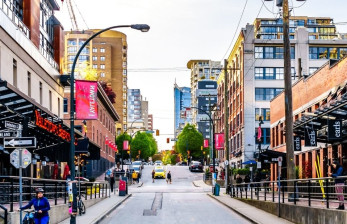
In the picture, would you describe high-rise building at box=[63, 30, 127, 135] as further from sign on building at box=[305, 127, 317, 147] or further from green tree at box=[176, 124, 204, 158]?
sign on building at box=[305, 127, 317, 147]

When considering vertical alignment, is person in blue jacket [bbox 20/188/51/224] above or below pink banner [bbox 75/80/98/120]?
below

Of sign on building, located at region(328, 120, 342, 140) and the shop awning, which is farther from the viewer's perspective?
sign on building, located at region(328, 120, 342, 140)

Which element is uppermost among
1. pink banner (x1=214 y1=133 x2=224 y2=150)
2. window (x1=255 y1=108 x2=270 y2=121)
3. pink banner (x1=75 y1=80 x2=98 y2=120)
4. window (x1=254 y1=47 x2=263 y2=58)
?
window (x1=254 y1=47 x2=263 y2=58)

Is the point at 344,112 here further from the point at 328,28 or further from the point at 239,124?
the point at 328,28

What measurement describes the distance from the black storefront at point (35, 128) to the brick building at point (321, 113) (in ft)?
41.3

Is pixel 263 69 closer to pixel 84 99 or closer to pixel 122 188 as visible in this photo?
pixel 122 188

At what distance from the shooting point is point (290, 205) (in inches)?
915

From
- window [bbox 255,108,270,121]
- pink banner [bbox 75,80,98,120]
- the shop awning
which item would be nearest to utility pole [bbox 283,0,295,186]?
the shop awning

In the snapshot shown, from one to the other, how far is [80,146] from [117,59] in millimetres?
135714

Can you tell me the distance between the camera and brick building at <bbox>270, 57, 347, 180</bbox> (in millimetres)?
28359

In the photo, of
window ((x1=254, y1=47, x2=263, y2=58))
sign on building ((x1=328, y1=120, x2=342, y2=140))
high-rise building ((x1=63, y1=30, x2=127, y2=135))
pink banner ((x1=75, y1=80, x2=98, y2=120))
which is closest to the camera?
pink banner ((x1=75, y1=80, x2=98, y2=120))

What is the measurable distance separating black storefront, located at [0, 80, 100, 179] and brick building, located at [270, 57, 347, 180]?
1260 centimetres

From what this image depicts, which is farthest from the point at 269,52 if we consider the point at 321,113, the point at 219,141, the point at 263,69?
the point at 321,113

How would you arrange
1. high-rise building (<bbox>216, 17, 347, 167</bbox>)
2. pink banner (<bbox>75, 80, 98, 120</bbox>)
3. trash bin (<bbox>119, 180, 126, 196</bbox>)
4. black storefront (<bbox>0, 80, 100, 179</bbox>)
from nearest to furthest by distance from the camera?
black storefront (<bbox>0, 80, 100, 179</bbox>) → pink banner (<bbox>75, 80, 98, 120</bbox>) → trash bin (<bbox>119, 180, 126, 196</bbox>) → high-rise building (<bbox>216, 17, 347, 167</bbox>)
